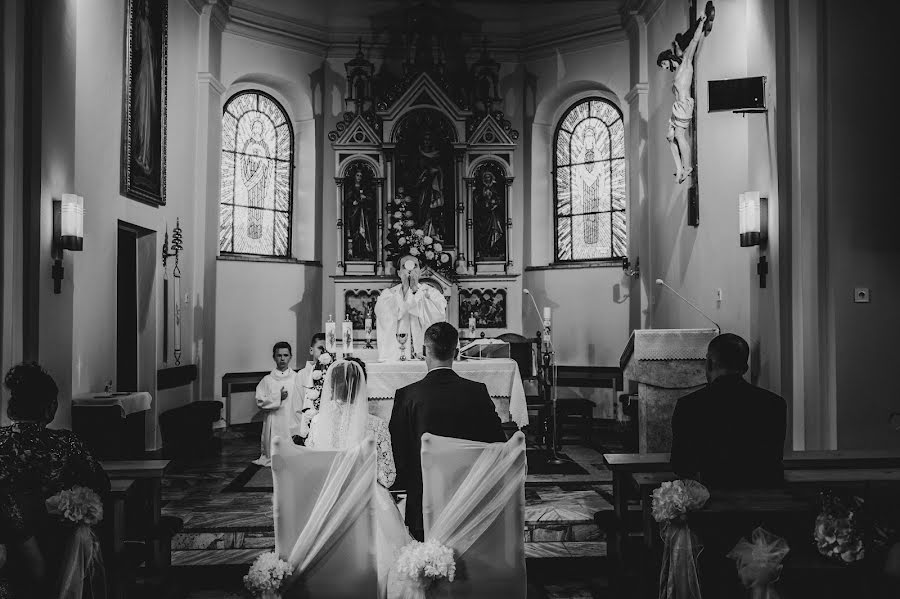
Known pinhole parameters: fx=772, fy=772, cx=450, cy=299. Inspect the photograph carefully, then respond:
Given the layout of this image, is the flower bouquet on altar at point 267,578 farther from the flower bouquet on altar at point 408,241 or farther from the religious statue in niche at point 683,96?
the flower bouquet on altar at point 408,241

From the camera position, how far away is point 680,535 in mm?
3127

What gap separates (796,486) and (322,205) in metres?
9.10

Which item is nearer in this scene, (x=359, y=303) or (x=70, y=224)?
(x=70, y=224)

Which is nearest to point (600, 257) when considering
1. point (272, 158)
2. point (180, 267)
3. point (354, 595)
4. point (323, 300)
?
point (323, 300)

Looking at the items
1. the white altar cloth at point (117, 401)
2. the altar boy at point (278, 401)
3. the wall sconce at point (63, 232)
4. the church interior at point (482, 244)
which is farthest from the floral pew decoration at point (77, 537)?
the altar boy at point (278, 401)

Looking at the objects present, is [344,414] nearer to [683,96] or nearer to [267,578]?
[267,578]

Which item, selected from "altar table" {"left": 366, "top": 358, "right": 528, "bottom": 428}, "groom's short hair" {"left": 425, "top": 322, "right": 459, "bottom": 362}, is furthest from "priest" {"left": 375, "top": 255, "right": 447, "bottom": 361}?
"groom's short hair" {"left": 425, "top": 322, "right": 459, "bottom": 362}

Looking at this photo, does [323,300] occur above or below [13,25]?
below

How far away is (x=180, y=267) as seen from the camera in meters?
9.22

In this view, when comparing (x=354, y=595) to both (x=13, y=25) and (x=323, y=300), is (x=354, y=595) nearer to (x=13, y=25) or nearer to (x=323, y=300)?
(x=13, y=25)

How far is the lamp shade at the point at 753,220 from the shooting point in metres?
6.10

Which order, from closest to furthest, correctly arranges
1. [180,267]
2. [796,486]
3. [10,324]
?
[796,486] < [10,324] < [180,267]

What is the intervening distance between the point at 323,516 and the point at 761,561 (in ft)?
5.68

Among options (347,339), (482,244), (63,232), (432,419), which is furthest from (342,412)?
(482,244)
